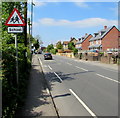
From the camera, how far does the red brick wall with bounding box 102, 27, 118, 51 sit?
204ft

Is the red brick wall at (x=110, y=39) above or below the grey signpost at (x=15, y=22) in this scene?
above

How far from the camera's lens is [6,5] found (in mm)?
9367

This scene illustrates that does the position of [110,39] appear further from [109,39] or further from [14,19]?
[14,19]

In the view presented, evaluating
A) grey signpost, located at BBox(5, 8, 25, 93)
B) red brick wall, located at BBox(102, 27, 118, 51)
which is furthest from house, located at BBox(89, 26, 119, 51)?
grey signpost, located at BBox(5, 8, 25, 93)

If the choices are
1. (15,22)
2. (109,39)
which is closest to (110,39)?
(109,39)

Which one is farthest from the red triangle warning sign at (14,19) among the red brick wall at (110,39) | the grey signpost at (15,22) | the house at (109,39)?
the red brick wall at (110,39)

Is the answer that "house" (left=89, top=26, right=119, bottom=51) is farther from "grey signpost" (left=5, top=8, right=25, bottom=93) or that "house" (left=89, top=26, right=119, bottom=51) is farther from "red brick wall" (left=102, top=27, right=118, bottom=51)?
"grey signpost" (left=5, top=8, right=25, bottom=93)

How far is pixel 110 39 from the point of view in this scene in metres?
62.8

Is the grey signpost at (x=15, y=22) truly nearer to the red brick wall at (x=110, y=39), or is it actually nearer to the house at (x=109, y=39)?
the house at (x=109, y=39)

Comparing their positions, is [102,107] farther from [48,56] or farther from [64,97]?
[48,56]

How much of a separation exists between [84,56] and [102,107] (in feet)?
119

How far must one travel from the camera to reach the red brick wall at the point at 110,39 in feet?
204

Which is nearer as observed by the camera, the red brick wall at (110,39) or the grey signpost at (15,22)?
the grey signpost at (15,22)

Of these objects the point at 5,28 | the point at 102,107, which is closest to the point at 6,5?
the point at 5,28
